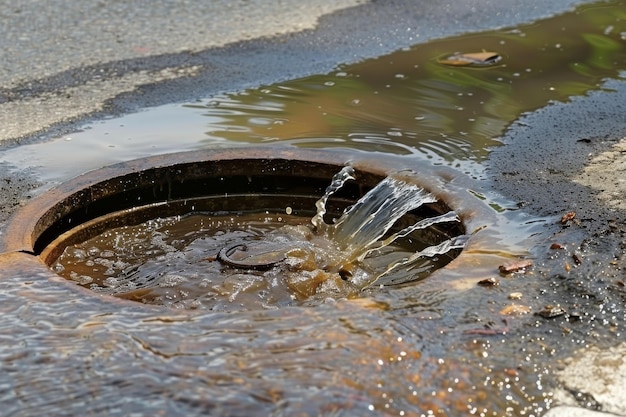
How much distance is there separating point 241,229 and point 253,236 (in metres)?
0.09

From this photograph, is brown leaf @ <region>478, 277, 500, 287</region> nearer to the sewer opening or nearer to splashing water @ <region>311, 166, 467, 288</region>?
the sewer opening

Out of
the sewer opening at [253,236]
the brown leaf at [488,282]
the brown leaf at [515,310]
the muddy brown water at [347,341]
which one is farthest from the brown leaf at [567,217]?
the brown leaf at [515,310]

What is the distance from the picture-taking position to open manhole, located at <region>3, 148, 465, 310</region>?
3260 millimetres

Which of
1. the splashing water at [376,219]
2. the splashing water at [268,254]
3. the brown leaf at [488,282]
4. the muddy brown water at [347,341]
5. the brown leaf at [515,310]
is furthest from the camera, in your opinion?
the splashing water at [376,219]

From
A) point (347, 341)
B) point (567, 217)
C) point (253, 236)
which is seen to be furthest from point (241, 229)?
point (347, 341)

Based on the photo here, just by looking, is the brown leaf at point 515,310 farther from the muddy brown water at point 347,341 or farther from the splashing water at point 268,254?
the splashing water at point 268,254

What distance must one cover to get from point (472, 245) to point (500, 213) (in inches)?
15.3

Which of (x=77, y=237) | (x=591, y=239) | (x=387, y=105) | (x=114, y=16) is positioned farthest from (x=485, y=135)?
(x=114, y=16)

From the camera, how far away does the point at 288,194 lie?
3975 millimetres

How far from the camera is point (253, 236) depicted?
3.72m

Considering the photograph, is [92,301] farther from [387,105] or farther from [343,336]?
[387,105]

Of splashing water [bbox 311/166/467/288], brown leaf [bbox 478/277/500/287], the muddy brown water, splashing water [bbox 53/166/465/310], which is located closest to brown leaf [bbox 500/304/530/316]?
the muddy brown water

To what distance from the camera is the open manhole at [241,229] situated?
10.7 ft

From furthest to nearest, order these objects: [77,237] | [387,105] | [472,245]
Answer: [387,105], [77,237], [472,245]
